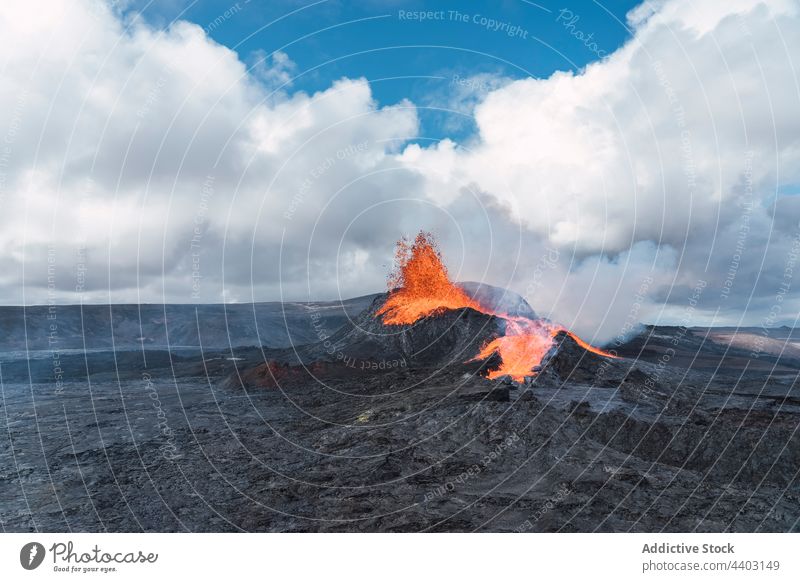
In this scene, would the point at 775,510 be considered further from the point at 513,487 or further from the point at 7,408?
the point at 7,408

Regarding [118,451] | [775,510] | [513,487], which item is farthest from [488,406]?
[118,451]

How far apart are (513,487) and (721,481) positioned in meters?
9.44

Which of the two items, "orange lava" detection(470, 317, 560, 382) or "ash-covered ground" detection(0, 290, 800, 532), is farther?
"orange lava" detection(470, 317, 560, 382)

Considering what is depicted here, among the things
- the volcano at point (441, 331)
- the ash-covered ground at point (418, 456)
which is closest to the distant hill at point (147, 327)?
the volcano at point (441, 331)

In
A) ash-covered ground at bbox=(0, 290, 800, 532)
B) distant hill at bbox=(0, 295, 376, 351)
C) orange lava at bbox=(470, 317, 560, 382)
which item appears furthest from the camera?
distant hill at bbox=(0, 295, 376, 351)

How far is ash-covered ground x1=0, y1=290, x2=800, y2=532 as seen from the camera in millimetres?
17391

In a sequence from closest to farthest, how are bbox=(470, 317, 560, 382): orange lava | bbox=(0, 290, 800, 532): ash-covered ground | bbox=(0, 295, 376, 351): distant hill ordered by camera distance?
bbox=(0, 290, 800, 532): ash-covered ground → bbox=(470, 317, 560, 382): orange lava → bbox=(0, 295, 376, 351): distant hill

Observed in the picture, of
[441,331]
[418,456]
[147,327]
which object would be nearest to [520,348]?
[441,331]

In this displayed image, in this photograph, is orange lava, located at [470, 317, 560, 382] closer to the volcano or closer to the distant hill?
the volcano

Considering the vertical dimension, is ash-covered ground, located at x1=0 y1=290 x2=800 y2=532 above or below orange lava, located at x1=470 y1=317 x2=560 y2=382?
below

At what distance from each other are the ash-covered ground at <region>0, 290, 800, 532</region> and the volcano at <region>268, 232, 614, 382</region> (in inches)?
105

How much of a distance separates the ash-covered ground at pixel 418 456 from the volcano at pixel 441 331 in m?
2.66

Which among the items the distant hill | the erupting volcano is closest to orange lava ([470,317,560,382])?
the erupting volcano

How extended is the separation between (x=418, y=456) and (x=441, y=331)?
32.7 metres
